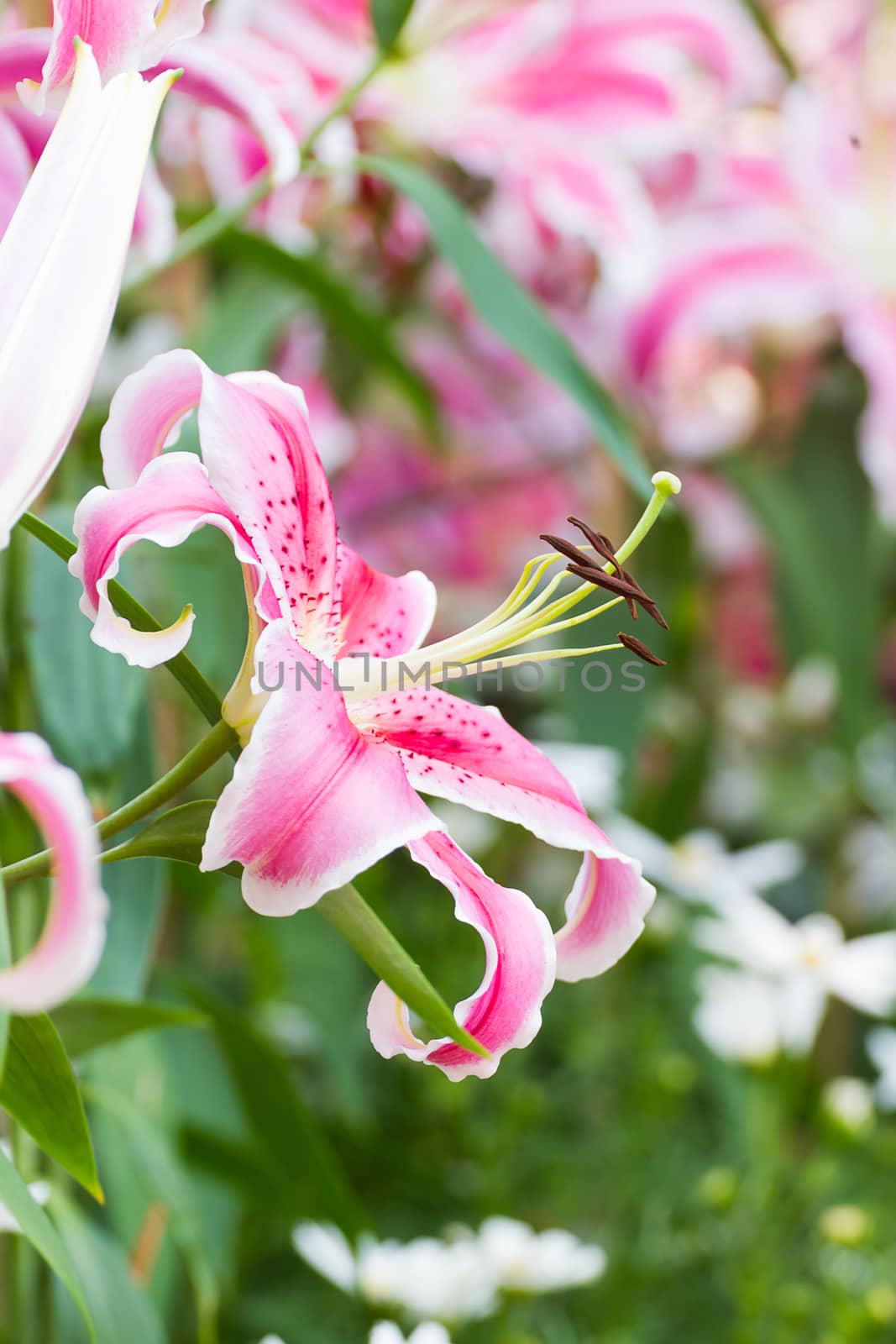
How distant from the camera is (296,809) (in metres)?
0.16

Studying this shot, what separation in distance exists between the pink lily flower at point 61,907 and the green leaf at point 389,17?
0.28 m

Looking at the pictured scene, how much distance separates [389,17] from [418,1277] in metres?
A: 0.36

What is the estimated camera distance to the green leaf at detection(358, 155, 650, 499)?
0.35 metres

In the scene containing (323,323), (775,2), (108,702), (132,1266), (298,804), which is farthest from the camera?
(775,2)

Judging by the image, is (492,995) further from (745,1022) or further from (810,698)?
(810,698)

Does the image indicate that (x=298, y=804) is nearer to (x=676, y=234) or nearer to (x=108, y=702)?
(x=108, y=702)

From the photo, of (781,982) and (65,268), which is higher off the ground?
(65,268)

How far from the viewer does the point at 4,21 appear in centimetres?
35

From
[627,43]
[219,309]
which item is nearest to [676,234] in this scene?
[627,43]

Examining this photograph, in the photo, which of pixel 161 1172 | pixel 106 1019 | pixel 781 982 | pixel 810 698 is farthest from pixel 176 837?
pixel 810 698

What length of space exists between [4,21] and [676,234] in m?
0.32

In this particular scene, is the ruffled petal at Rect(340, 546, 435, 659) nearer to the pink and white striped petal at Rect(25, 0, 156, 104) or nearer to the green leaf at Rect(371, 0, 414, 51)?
the pink and white striped petal at Rect(25, 0, 156, 104)

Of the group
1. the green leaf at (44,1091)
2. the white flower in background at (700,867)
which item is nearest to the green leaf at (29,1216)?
the green leaf at (44,1091)

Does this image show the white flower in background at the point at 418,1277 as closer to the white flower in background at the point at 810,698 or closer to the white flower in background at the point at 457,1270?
the white flower in background at the point at 457,1270
